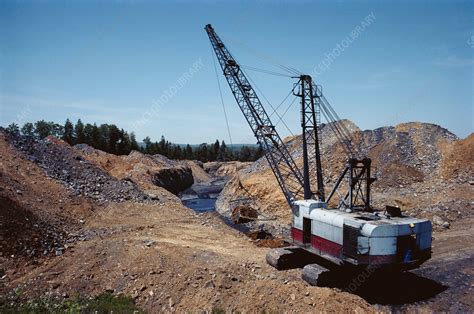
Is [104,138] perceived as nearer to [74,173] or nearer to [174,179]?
[174,179]

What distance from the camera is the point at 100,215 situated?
2084 cm

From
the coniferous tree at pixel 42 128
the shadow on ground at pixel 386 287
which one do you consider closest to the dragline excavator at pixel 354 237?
the shadow on ground at pixel 386 287

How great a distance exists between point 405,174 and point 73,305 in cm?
2212

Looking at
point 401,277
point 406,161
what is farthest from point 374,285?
point 406,161

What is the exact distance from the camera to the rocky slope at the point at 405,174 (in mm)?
21609

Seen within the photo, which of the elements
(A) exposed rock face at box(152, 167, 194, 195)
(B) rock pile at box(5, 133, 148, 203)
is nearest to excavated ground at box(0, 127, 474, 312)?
(B) rock pile at box(5, 133, 148, 203)

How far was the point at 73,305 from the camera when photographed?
11.5m

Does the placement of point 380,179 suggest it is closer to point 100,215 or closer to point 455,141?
point 455,141

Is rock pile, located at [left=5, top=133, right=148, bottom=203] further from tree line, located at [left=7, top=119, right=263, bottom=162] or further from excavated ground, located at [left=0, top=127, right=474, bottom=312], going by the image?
tree line, located at [left=7, top=119, right=263, bottom=162]

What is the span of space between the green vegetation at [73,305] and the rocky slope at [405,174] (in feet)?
40.1

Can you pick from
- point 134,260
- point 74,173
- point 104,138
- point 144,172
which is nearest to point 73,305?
point 134,260

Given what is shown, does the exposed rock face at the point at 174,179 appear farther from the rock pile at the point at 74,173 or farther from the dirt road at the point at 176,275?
the dirt road at the point at 176,275

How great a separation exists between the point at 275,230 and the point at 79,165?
1509 centimetres

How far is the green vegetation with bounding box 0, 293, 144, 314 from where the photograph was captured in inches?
A: 442
